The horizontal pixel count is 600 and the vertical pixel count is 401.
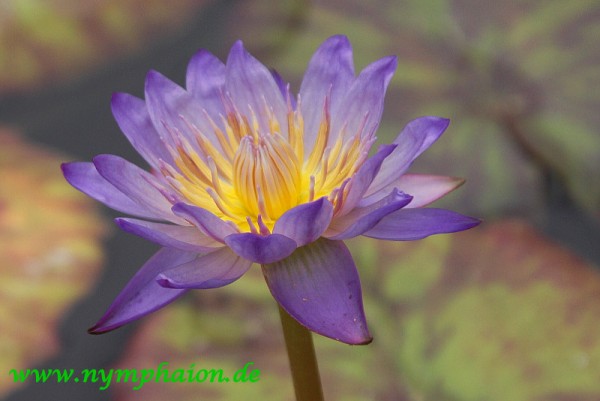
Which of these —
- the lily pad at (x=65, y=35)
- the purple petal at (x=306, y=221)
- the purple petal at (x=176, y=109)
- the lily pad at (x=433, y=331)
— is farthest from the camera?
the lily pad at (x=65, y=35)

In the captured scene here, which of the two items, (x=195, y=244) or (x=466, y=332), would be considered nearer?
(x=195, y=244)

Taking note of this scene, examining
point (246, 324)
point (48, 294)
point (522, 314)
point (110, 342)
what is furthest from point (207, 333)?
point (522, 314)

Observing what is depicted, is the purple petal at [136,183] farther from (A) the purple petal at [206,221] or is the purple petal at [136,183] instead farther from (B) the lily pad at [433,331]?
(B) the lily pad at [433,331]

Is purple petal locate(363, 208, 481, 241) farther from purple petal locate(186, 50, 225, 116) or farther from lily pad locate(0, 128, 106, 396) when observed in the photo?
lily pad locate(0, 128, 106, 396)

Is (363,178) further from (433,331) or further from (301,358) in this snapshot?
(433,331)

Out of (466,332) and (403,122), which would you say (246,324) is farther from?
(403,122)

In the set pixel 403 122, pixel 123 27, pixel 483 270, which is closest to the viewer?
pixel 483 270

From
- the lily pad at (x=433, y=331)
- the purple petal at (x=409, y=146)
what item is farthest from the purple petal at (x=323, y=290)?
the lily pad at (x=433, y=331)
